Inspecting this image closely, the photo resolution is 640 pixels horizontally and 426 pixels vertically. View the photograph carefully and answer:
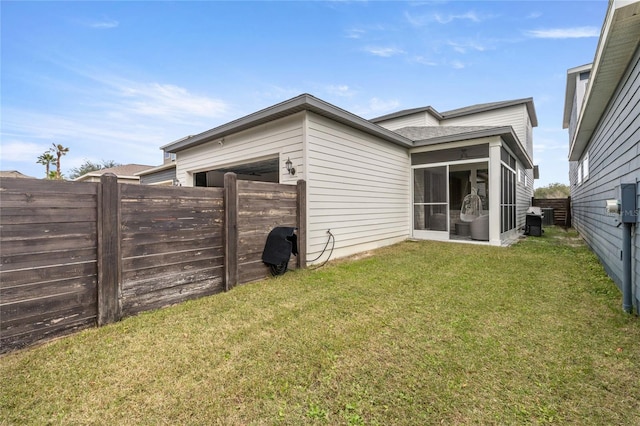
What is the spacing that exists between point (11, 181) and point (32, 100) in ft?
52.4

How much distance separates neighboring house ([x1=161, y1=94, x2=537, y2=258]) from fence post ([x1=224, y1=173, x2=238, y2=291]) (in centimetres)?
168

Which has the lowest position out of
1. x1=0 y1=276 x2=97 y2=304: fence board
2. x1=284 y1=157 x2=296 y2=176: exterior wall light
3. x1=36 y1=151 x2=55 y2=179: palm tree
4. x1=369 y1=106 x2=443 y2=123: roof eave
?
x1=0 y1=276 x2=97 y2=304: fence board

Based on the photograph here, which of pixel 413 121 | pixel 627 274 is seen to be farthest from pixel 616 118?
pixel 413 121

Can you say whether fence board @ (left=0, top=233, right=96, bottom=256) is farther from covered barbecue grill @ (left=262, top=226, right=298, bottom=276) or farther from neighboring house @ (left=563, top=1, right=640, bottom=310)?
neighboring house @ (left=563, top=1, right=640, bottom=310)

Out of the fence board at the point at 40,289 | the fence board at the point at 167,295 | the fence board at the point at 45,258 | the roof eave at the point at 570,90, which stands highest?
the roof eave at the point at 570,90

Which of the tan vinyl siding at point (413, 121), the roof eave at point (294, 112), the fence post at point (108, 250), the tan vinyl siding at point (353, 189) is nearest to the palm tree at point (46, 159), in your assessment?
the roof eave at point (294, 112)

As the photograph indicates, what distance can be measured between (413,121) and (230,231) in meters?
11.0

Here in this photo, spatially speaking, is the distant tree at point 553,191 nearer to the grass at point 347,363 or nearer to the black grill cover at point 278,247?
the grass at point 347,363

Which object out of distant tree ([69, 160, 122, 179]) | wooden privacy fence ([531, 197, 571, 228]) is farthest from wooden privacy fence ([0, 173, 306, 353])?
distant tree ([69, 160, 122, 179])

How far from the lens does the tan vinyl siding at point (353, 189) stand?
531 cm

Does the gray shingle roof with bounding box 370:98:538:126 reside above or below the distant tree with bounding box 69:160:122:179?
below

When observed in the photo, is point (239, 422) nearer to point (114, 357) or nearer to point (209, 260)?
point (114, 357)

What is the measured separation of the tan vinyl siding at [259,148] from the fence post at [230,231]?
1707 mm

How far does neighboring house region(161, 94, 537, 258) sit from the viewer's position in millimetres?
5336
